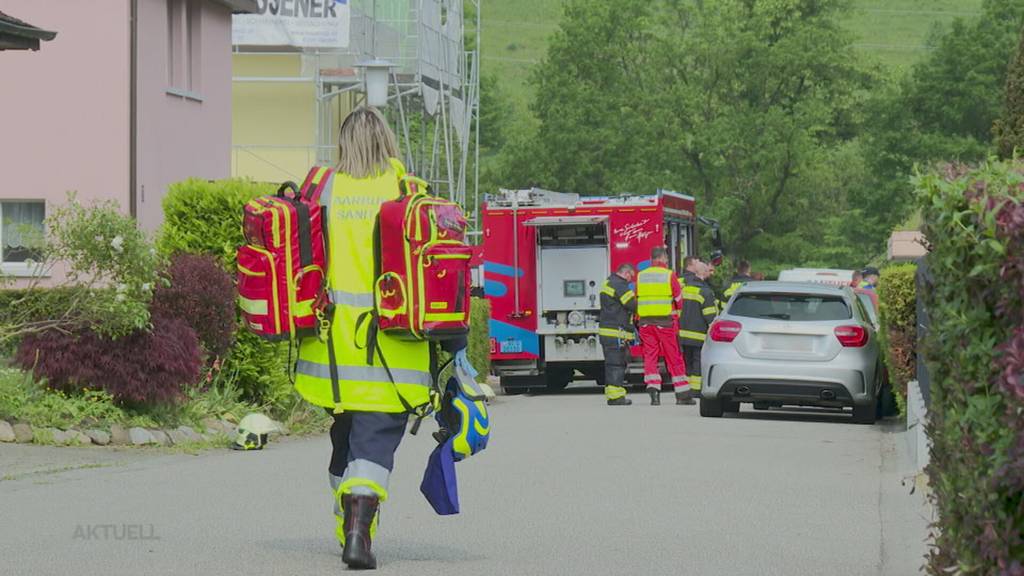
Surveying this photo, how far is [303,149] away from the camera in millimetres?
39094

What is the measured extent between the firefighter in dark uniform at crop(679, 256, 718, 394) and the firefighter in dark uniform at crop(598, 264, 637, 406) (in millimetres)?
802

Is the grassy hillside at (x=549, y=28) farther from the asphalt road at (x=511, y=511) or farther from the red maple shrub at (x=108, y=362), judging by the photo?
the asphalt road at (x=511, y=511)

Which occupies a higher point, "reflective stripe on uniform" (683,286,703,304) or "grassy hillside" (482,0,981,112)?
"grassy hillside" (482,0,981,112)

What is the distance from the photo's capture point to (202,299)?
14.8 metres

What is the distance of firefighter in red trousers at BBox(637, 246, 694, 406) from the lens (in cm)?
2038

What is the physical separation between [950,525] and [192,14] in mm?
23107

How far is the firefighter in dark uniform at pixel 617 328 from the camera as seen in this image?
68.6ft

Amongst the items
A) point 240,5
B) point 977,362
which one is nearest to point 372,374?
point 977,362

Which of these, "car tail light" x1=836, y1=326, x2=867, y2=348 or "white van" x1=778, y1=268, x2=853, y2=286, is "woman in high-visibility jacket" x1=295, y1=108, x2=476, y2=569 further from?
"white van" x1=778, y1=268, x2=853, y2=286

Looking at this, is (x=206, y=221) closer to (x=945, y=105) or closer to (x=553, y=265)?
(x=553, y=265)

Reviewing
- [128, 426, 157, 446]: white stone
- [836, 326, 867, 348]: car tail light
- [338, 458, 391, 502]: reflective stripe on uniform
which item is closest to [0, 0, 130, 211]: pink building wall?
[836, 326, 867, 348]: car tail light

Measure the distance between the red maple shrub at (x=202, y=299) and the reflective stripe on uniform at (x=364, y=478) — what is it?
294 inches

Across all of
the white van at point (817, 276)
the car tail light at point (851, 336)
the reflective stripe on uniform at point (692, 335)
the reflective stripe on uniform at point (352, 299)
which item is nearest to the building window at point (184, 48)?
the reflective stripe on uniform at point (692, 335)

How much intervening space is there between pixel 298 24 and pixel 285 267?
32.4 m
